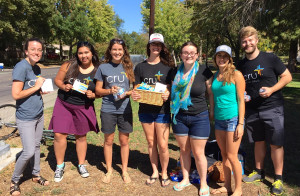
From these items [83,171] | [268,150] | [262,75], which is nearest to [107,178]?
[83,171]

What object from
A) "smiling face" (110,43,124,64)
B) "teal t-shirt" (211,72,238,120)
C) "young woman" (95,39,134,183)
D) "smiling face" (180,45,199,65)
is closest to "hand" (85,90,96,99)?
"young woman" (95,39,134,183)

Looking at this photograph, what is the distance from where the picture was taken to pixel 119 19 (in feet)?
318

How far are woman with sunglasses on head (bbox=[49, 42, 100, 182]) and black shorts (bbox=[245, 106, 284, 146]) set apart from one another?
2306 mm

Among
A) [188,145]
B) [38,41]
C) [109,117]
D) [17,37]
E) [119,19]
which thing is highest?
[119,19]

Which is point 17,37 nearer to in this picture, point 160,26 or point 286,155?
point 160,26

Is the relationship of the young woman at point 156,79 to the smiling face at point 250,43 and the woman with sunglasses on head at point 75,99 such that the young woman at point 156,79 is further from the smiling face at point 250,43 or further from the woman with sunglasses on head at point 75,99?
the smiling face at point 250,43

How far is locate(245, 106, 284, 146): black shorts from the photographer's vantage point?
10.9ft

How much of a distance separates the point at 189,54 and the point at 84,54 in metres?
1.51

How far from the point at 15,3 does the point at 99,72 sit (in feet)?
102

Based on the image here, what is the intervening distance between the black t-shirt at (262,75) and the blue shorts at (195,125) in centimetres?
78

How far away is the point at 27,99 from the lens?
3.21 metres

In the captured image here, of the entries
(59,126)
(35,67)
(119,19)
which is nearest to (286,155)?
(59,126)

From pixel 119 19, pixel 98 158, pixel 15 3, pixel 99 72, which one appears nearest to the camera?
pixel 99 72

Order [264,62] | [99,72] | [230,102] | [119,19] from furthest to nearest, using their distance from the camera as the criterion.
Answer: [119,19] < [99,72] < [264,62] < [230,102]
